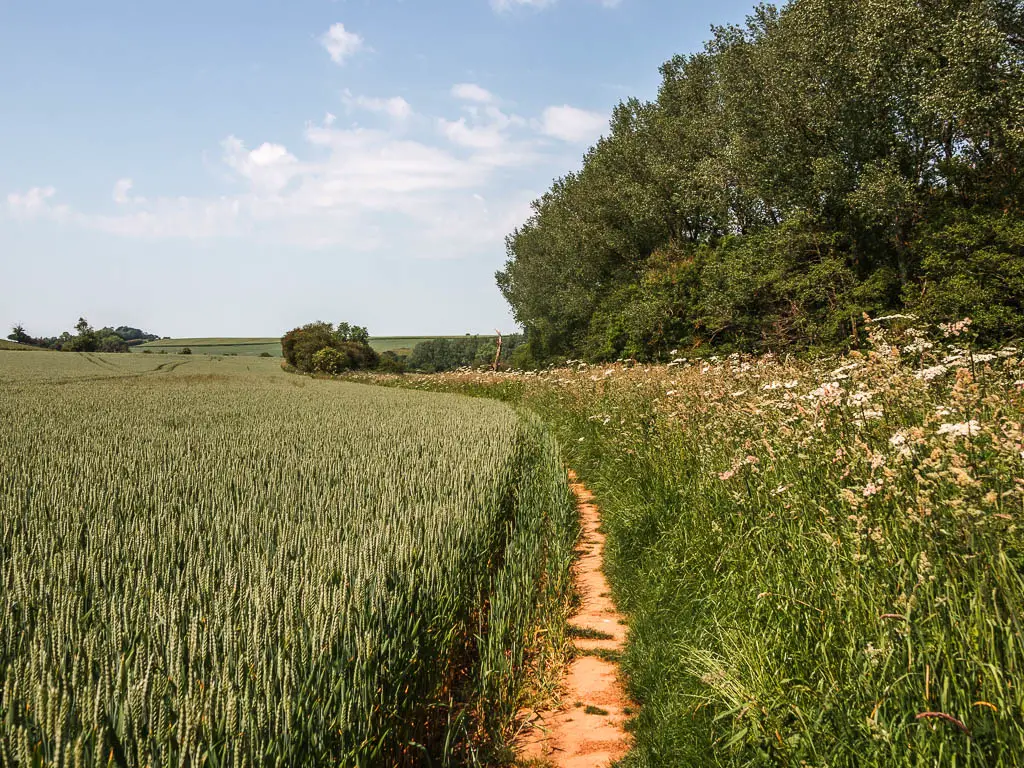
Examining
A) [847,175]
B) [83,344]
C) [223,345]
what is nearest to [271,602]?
[847,175]

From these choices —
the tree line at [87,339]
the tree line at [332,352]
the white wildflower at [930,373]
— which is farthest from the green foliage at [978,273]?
the tree line at [87,339]

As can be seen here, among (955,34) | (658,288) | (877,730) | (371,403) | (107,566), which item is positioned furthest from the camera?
(658,288)

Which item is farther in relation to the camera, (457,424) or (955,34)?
(955,34)

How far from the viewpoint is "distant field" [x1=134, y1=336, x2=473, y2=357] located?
336ft

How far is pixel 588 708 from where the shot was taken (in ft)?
13.5

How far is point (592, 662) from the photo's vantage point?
15.5ft

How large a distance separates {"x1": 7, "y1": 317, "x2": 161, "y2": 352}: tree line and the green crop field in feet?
254

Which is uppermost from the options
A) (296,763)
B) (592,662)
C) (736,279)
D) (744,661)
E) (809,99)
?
(809,99)

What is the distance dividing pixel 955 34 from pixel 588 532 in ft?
57.7

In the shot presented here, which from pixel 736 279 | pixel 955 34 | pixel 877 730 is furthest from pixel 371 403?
pixel 955 34

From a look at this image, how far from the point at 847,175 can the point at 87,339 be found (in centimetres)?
8028

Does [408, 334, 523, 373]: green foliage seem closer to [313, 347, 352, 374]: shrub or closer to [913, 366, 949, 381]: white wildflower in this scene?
[313, 347, 352, 374]: shrub

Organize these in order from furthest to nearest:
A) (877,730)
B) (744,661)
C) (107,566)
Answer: (107,566)
(744,661)
(877,730)

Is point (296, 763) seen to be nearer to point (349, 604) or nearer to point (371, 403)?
point (349, 604)
